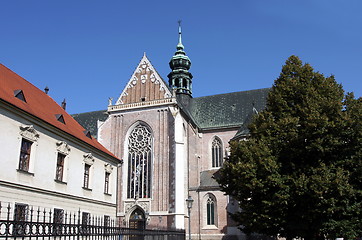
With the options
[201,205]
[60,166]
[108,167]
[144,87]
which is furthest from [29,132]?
[201,205]

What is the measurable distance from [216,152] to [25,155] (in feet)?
77.4

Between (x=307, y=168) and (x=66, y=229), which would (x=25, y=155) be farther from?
(x=307, y=168)

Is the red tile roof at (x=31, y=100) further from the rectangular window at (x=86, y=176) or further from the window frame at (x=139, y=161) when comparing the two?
the window frame at (x=139, y=161)

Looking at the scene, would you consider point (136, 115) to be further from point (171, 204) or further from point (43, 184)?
point (43, 184)

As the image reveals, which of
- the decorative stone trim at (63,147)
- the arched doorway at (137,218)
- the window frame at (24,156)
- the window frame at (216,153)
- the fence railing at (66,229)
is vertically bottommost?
the arched doorway at (137,218)

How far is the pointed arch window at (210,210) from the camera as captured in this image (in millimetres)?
33188

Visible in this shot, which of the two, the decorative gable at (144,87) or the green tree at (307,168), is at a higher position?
the decorative gable at (144,87)

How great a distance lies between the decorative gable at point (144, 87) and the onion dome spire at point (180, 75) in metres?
7.12

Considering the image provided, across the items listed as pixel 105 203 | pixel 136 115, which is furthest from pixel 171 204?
pixel 136 115

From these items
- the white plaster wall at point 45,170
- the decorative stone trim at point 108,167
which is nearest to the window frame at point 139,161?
the decorative stone trim at point 108,167

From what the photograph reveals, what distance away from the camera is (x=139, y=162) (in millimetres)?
33625

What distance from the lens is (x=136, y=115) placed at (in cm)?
3475

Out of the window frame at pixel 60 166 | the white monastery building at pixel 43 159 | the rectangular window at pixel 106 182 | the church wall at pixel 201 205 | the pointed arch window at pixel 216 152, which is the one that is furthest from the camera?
the pointed arch window at pixel 216 152

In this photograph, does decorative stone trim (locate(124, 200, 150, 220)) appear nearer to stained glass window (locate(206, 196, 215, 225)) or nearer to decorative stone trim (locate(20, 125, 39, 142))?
stained glass window (locate(206, 196, 215, 225))
